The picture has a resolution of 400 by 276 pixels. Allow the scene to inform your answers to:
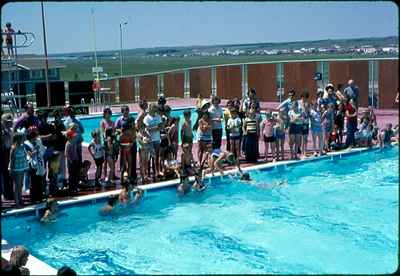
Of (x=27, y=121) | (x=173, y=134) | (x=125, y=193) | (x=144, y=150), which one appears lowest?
(x=125, y=193)

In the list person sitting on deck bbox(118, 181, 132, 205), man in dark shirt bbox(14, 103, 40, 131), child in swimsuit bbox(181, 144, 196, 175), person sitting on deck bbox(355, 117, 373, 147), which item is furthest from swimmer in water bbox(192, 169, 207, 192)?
person sitting on deck bbox(355, 117, 373, 147)

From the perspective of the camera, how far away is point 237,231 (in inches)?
301

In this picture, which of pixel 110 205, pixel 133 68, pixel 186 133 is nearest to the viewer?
pixel 110 205

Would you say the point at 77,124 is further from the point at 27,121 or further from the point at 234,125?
the point at 234,125

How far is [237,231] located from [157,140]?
8.50 ft

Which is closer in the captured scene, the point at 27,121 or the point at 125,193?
the point at 27,121

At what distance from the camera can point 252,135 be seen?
1070cm

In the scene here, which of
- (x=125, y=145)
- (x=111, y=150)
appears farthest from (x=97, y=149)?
(x=125, y=145)

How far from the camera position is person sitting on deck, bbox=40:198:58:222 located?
779 cm

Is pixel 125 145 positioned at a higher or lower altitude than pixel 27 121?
lower

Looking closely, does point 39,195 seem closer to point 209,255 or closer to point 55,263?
point 55,263

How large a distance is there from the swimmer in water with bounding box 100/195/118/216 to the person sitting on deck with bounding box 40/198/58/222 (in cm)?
75

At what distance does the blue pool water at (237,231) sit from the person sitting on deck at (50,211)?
0.11 metres

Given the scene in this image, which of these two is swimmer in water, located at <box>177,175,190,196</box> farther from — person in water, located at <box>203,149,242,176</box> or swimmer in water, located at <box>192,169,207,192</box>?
person in water, located at <box>203,149,242,176</box>
